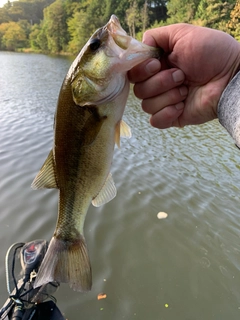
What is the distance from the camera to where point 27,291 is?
2537 mm

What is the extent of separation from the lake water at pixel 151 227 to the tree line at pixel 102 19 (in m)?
22.9

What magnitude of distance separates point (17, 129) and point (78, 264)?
26.6ft

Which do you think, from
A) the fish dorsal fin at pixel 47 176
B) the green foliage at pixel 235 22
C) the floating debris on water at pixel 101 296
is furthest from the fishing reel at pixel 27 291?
the green foliage at pixel 235 22

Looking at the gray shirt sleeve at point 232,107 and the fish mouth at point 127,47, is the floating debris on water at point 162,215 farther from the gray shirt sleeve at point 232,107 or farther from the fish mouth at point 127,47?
the fish mouth at point 127,47

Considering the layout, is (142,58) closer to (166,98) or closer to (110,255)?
(166,98)

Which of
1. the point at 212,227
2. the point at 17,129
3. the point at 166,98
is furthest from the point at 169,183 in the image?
the point at 17,129

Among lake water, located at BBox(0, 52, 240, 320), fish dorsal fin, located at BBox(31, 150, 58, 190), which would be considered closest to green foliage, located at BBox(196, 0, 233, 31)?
lake water, located at BBox(0, 52, 240, 320)

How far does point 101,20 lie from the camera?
46750 millimetres

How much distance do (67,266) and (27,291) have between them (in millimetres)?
1034

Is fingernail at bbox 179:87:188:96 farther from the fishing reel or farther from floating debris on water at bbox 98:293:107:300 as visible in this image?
floating debris on water at bbox 98:293:107:300

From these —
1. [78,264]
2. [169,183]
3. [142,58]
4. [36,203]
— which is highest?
[142,58]

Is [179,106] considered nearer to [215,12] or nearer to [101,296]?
[101,296]

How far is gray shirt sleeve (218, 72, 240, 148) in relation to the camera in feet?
5.97

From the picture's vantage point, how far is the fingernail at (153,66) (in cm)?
174
